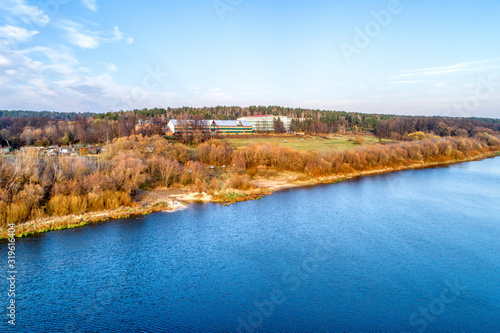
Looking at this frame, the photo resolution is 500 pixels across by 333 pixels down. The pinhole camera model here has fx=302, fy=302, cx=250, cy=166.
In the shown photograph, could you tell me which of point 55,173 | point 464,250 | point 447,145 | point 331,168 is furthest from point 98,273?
point 447,145

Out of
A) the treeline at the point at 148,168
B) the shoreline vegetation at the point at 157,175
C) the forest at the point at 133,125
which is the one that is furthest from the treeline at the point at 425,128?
the shoreline vegetation at the point at 157,175

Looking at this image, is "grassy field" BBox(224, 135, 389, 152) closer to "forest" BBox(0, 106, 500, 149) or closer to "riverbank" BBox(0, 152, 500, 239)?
"forest" BBox(0, 106, 500, 149)

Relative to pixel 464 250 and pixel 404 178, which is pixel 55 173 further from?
pixel 404 178

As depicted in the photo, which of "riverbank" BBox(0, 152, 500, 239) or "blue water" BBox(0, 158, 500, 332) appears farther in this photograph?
"riverbank" BBox(0, 152, 500, 239)

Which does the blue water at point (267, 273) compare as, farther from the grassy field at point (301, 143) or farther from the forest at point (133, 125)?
the forest at point (133, 125)

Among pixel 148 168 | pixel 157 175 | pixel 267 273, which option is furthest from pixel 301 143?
pixel 267 273

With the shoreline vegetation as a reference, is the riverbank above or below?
below

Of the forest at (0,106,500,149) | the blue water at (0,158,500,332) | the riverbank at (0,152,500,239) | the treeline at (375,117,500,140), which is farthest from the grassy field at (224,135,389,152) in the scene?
the blue water at (0,158,500,332)
